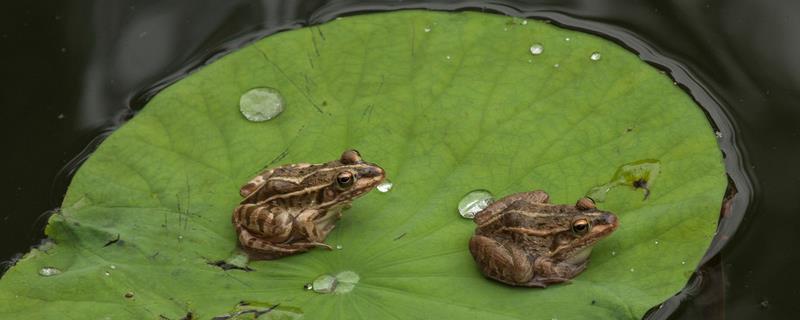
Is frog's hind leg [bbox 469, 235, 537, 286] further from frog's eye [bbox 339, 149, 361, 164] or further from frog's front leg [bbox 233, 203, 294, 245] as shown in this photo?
frog's front leg [bbox 233, 203, 294, 245]

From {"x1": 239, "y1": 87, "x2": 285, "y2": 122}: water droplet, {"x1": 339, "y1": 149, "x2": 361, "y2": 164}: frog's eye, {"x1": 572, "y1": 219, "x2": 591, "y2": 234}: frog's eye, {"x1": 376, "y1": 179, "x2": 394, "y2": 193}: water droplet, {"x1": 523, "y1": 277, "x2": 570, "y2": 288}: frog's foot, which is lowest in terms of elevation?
{"x1": 523, "y1": 277, "x2": 570, "y2": 288}: frog's foot

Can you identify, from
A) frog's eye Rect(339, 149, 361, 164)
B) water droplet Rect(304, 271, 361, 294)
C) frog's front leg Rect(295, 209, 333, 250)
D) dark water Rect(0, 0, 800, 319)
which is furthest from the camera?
dark water Rect(0, 0, 800, 319)

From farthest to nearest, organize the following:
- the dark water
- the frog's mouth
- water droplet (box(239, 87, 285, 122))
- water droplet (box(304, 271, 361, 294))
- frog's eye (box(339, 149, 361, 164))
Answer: water droplet (box(239, 87, 285, 122))
the dark water
frog's eye (box(339, 149, 361, 164))
the frog's mouth
water droplet (box(304, 271, 361, 294))

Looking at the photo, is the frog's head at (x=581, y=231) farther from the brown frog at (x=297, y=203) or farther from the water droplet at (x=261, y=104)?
the water droplet at (x=261, y=104)

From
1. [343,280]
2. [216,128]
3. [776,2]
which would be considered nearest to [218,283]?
[343,280]

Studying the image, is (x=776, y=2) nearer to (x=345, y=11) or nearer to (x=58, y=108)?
(x=345, y=11)

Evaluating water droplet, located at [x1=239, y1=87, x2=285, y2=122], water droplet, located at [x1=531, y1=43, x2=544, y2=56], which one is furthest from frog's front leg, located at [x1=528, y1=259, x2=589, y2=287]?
water droplet, located at [x1=239, y1=87, x2=285, y2=122]
